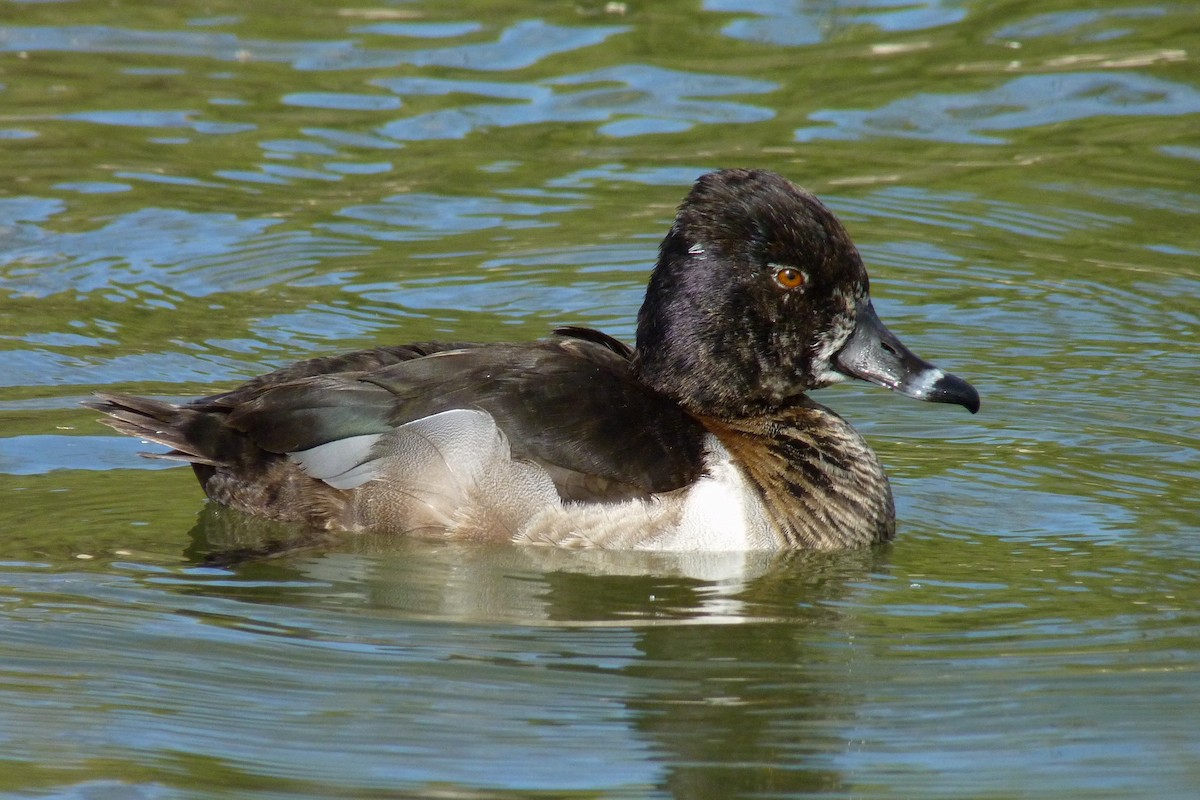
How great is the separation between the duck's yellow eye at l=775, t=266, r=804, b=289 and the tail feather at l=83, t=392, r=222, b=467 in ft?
7.09

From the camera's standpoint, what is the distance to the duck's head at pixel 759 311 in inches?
259

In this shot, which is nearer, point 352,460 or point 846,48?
point 352,460

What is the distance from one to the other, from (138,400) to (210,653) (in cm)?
172

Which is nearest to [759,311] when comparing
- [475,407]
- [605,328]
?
[475,407]

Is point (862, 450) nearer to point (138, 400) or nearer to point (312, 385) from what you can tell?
point (312, 385)

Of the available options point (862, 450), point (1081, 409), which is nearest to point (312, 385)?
point (862, 450)

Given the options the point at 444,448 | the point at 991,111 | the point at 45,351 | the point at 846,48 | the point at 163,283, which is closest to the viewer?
the point at 444,448

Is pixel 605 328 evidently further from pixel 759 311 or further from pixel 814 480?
pixel 814 480

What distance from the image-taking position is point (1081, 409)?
25.8 ft

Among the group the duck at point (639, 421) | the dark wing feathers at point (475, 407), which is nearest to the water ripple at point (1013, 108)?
the duck at point (639, 421)

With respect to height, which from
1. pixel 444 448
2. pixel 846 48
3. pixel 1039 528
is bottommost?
pixel 1039 528

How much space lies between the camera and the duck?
635cm

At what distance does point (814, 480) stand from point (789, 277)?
2.48 feet

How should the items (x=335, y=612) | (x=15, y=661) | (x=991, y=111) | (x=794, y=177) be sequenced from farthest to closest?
1. (x=991, y=111)
2. (x=794, y=177)
3. (x=335, y=612)
4. (x=15, y=661)
